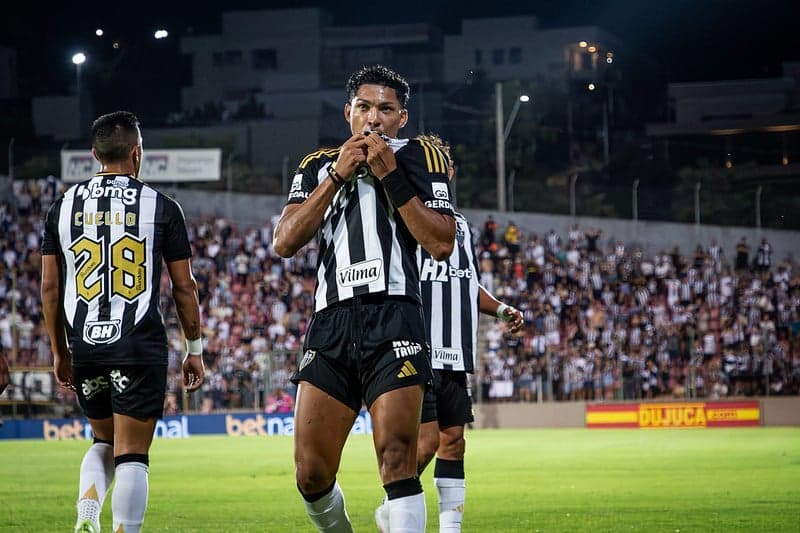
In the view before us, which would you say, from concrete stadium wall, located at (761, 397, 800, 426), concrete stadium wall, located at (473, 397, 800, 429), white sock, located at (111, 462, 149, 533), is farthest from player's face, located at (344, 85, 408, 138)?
concrete stadium wall, located at (473, 397, 800, 429)

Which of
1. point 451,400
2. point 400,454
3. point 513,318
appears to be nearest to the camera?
point 400,454

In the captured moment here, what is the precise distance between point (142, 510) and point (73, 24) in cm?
6661

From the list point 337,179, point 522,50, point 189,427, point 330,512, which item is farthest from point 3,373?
point 522,50

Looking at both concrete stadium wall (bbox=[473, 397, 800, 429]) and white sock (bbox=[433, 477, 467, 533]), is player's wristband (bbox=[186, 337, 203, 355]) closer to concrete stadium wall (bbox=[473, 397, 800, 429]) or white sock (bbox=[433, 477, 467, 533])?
white sock (bbox=[433, 477, 467, 533])

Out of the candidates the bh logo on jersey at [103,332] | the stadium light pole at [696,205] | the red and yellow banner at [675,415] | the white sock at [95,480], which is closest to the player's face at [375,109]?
the bh logo on jersey at [103,332]

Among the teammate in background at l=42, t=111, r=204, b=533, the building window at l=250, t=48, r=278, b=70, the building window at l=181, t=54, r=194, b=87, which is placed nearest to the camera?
the teammate in background at l=42, t=111, r=204, b=533

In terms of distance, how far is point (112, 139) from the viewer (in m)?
6.77

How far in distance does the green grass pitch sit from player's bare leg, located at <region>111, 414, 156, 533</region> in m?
3.31

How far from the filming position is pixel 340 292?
5.59m

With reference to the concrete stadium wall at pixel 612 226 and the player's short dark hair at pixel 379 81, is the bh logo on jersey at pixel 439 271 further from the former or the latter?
the concrete stadium wall at pixel 612 226

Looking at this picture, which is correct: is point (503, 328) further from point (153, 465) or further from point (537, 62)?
point (537, 62)

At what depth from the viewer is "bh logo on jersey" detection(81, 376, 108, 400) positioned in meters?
6.63

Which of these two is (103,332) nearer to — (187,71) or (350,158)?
(350,158)

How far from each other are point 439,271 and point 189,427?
71.9 ft
